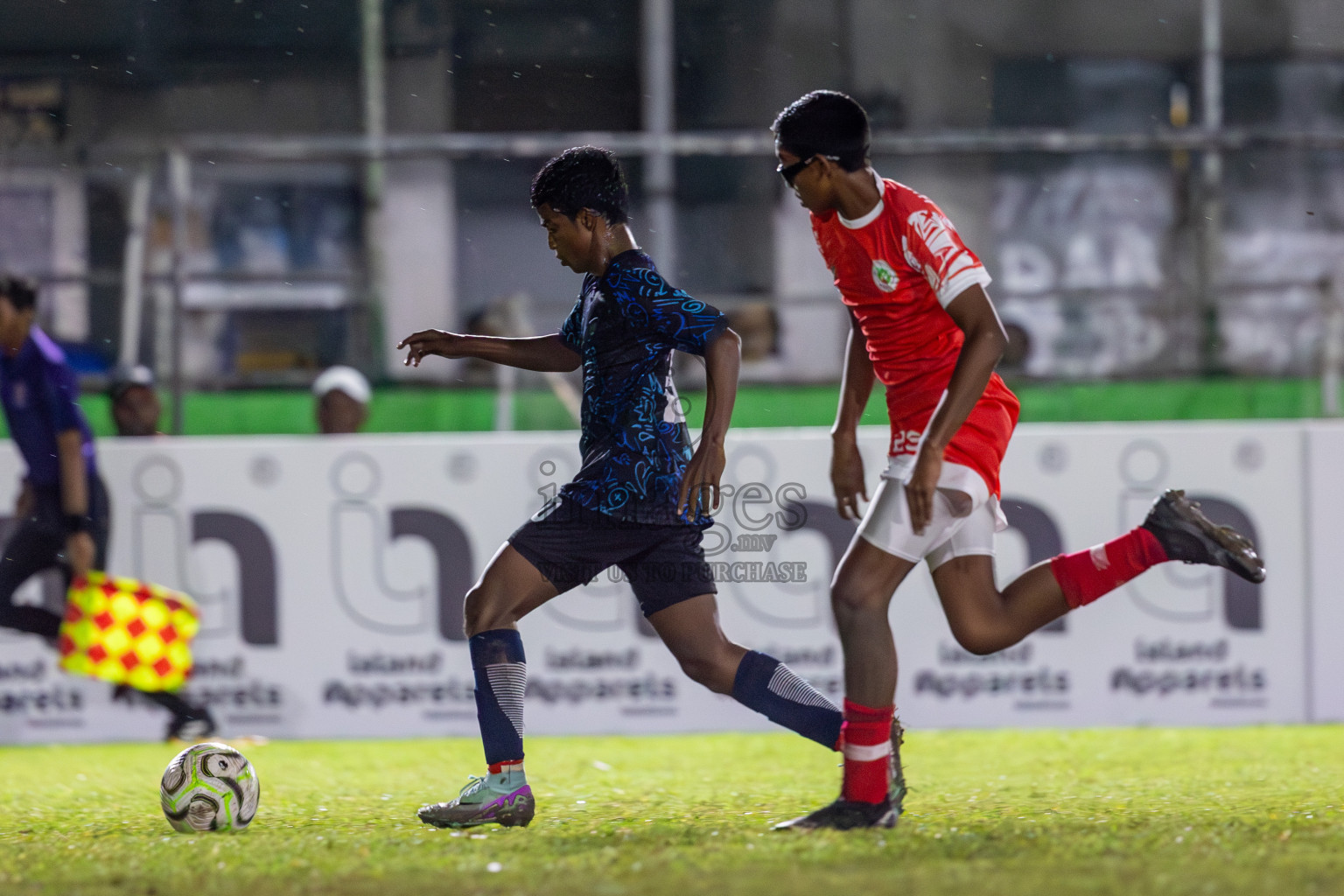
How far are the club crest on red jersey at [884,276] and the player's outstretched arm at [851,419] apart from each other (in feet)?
1.07

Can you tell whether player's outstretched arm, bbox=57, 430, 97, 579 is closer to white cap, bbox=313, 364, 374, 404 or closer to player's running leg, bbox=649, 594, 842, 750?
white cap, bbox=313, 364, 374, 404

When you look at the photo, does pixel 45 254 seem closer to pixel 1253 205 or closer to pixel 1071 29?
pixel 1071 29

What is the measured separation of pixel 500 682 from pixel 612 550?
42cm

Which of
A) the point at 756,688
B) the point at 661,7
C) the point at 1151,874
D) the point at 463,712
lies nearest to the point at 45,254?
the point at 661,7

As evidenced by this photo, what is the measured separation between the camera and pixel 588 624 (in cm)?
650

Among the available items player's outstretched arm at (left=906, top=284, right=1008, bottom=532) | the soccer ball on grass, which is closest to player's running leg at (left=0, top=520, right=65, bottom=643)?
the soccer ball on grass

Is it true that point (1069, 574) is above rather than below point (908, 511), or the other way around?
below

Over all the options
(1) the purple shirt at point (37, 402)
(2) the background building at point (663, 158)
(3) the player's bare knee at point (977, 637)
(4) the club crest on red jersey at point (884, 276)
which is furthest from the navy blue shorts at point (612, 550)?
(2) the background building at point (663, 158)

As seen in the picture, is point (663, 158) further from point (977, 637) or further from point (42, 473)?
point (977, 637)

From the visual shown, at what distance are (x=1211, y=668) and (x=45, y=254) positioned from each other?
7811mm

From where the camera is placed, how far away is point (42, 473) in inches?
253

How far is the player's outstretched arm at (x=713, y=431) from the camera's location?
372 cm

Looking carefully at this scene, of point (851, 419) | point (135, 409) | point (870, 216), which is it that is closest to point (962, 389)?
point (870, 216)

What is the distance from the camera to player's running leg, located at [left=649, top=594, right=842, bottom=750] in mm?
3926
